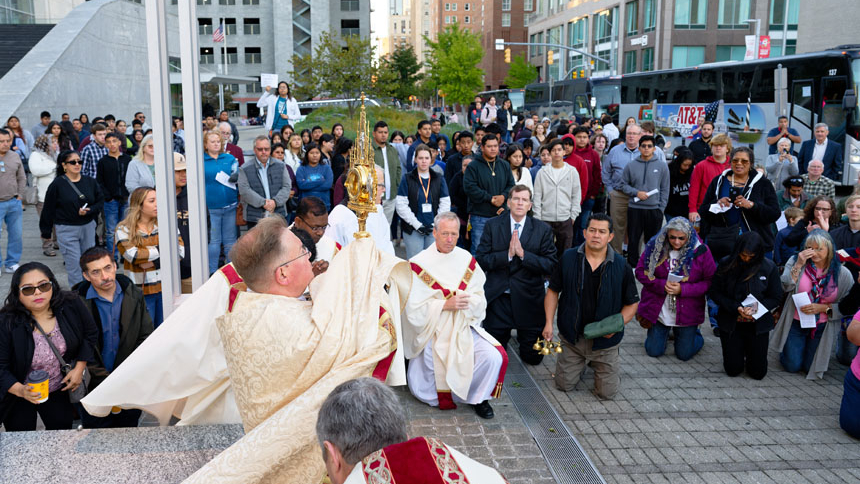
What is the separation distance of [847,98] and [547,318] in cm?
1389

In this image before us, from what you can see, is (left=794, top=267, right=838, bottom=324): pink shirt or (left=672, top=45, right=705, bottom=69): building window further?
(left=672, top=45, right=705, bottom=69): building window

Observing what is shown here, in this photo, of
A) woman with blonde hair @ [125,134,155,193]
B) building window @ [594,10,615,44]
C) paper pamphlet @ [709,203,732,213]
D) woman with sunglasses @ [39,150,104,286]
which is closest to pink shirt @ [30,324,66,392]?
woman with sunglasses @ [39,150,104,286]

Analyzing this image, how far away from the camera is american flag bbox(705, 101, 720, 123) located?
22.2 m

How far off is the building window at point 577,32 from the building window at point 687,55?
14.1m

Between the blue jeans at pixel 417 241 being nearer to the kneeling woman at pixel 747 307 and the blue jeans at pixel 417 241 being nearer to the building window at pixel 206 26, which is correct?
the kneeling woman at pixel 747 307

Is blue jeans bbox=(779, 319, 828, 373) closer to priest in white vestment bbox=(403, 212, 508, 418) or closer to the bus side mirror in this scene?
priest in white vestment bbox=(403, 212, 508, 418)

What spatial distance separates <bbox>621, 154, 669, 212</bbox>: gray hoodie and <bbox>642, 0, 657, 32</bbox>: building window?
43.1 meters

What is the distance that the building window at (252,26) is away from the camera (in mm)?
53906

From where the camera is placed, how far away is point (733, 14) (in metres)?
47.4

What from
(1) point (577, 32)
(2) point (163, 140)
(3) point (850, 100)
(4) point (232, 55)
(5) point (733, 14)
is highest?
(1) point (577, 32)

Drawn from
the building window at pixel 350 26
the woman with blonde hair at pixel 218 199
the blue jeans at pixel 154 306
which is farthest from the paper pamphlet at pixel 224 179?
the building window at pixel 350 26

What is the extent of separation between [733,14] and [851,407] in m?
48.4

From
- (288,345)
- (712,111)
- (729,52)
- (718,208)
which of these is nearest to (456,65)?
(729,52)

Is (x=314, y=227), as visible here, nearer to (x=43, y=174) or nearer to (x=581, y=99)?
(x=43, y=174)
